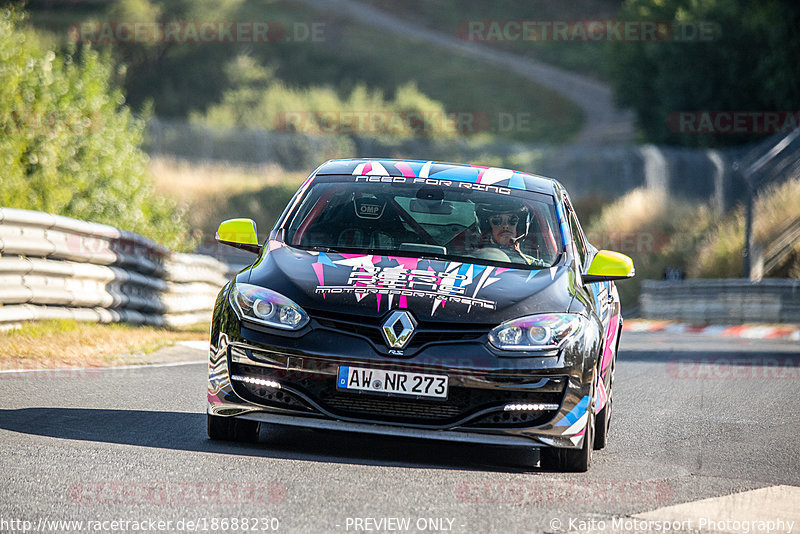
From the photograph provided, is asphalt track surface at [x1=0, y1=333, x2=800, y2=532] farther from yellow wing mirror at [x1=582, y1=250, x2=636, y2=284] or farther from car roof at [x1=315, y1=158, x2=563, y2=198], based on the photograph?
car roof at [x1=315, y1=158, x2=563, y2=198]

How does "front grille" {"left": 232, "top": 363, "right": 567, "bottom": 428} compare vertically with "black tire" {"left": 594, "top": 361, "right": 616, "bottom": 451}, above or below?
above

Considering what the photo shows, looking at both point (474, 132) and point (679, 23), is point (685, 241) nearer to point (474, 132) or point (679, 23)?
point (679, 23)

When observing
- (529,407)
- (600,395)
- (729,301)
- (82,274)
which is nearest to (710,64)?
(729,301)

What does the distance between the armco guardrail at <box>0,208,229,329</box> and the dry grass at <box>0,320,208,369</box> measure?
15 centimetres

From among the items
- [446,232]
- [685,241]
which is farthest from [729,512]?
[685,241]

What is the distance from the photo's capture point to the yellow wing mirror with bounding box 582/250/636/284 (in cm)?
736

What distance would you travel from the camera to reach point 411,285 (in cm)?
659

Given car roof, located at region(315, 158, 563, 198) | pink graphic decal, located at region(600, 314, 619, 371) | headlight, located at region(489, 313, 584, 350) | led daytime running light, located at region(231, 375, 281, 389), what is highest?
car roof, located at region(315, 158, 563, 198)

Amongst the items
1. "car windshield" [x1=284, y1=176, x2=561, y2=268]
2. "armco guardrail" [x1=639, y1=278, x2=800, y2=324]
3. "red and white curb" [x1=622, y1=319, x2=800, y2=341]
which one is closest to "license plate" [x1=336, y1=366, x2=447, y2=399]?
"car windshield" [x1=284, y1=176, x2=561, y2=268]

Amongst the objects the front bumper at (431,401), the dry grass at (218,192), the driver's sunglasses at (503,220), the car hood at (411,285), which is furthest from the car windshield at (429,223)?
the dry grass at (218,192)

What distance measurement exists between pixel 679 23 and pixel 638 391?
1591 inches

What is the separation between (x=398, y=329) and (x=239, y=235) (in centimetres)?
154

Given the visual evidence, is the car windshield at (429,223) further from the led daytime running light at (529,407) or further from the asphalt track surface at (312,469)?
the asphalt track surface at (312,469)

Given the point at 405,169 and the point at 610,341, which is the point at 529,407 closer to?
the point at 610,341
